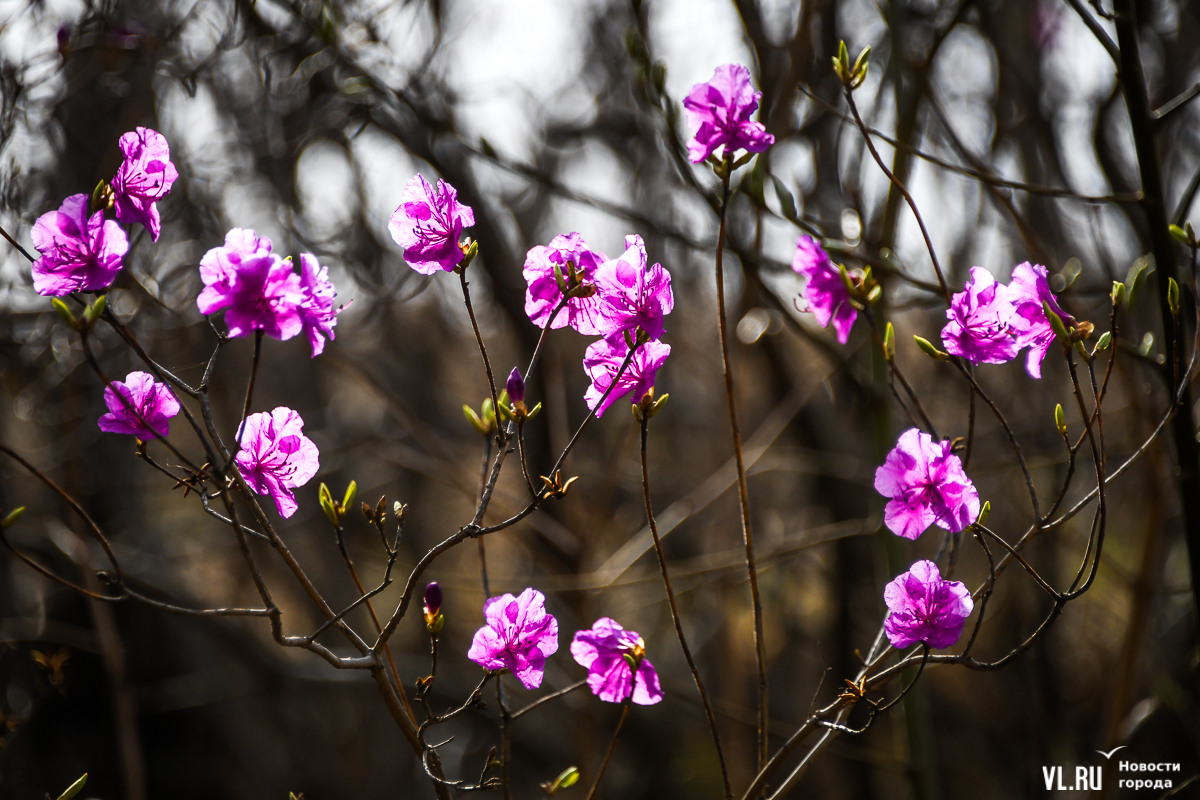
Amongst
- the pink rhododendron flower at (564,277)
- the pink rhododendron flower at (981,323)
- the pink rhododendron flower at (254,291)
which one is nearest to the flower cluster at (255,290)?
the pink rhododendron flower at (254,291)

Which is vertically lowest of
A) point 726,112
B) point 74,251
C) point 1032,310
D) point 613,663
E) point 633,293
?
point 613,663

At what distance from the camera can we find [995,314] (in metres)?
1.24

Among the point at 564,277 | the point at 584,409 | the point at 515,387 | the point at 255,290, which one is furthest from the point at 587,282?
the point at 584,409

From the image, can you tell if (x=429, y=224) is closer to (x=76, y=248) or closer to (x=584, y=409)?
(x=76, y=248)

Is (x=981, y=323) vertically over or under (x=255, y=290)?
under

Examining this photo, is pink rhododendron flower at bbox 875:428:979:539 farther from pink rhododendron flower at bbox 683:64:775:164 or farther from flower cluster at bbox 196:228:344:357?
flower cluster at bbox 196:228:344:357

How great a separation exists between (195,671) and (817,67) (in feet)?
14.6

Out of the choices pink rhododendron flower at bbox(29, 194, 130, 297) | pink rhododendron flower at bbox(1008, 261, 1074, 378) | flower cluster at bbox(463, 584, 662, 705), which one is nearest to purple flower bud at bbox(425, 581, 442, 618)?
flower cluster at bbox(463, 584, 662, 705)

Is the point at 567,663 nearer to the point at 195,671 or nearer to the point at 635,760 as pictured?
the point at 635,760

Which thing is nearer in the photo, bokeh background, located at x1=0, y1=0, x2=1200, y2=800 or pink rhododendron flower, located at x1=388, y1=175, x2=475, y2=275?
pink rhododendron flower, located at x1=388, y1=175, x2=475, y2=275

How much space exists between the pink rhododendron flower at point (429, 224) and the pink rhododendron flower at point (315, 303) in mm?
181

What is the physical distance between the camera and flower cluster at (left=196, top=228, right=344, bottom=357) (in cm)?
99

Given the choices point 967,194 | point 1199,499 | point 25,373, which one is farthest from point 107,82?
point 967,194

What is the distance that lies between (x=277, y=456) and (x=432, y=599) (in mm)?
359
